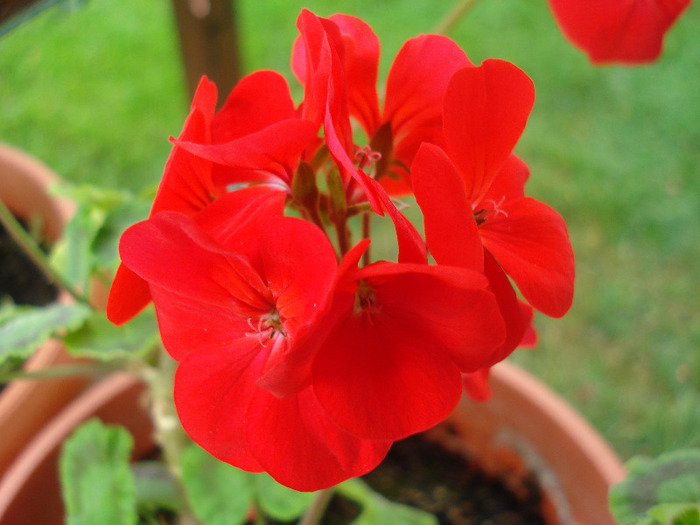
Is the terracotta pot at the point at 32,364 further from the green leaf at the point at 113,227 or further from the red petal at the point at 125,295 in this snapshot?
the red petal at the point at 125,295

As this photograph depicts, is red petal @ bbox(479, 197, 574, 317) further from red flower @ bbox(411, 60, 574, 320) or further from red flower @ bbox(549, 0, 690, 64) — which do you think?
red flower @ bbox(549, 0, 690, 64)

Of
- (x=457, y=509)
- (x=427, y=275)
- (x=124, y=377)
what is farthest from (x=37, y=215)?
(x=427, y=275)

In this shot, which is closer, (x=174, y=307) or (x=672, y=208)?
(x=174, y=307)

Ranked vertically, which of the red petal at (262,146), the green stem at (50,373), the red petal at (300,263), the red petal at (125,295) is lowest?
the green stem at (50,373)

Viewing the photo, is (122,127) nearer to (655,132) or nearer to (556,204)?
(556,204)

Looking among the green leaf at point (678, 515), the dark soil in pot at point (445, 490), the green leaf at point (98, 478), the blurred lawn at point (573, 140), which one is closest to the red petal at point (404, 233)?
the green leaf at point (678, 515)
